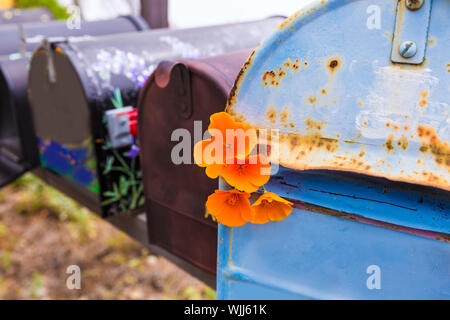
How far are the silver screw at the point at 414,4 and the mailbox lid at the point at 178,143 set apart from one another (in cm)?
55

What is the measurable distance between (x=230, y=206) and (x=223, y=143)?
17cm

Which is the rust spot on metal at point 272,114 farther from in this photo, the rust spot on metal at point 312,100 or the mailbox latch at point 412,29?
the mailbox latch at point 412,29

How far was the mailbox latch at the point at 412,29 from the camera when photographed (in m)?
0.81

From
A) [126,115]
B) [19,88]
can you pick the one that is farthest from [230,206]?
[19,88]

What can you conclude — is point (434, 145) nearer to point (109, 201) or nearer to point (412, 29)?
point (412, 29)

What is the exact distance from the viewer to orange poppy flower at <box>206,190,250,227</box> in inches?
41.0

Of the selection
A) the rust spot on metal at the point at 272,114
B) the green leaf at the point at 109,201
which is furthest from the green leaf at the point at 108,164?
the rust spot on metal at the point at 272,114

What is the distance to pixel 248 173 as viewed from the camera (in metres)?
1.02

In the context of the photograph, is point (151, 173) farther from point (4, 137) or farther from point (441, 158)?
point (4, 137)

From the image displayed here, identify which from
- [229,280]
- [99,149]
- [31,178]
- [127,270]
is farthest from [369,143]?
[31,178]

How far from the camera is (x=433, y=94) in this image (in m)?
0.83

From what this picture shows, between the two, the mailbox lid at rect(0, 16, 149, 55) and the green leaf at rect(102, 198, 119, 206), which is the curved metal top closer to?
the green leaf at rect(102, 198, 119, 206)

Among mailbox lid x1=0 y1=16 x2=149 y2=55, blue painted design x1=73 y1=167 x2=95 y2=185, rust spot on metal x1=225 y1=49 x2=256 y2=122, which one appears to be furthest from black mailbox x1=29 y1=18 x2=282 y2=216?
rust spot on metal x1=225 y1=49 x2=256 y2=122

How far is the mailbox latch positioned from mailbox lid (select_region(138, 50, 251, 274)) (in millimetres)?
522
